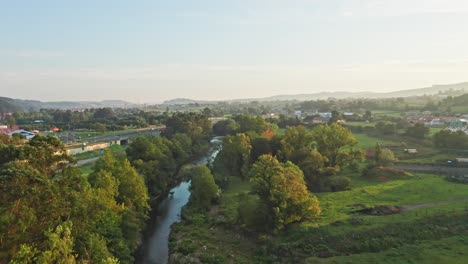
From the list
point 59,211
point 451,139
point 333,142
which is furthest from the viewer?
point 451,139

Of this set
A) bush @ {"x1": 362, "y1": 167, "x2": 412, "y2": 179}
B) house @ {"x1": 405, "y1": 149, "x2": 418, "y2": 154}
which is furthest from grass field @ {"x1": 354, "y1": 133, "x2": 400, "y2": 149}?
bush @ {"x1": 362, "y1": 167, "x2": 412, "y2": 179}

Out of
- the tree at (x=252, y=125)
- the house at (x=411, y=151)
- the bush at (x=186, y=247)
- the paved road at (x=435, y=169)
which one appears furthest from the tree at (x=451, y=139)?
the bush at (x=186, y=247)

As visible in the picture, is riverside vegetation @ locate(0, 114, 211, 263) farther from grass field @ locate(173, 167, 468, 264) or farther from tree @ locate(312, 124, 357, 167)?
tree @ locate(312, 124, 357, 167)

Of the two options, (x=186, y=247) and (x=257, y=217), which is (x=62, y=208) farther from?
(x=257, y=217)

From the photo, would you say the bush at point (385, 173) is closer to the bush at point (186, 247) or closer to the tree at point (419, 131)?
the tree at point (419, 131)

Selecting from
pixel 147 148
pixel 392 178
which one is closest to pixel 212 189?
pixel 147 148

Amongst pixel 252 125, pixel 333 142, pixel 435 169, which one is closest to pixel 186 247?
pixel 333 142

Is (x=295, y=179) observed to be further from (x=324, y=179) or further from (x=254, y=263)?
(x=324, y=179)
